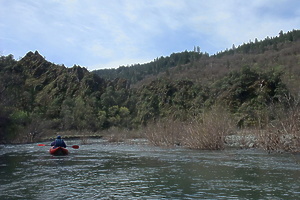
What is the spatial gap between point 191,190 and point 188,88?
2965 inches

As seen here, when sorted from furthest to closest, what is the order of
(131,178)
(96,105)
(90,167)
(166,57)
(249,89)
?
(166,57)
(96,105)
(249,89)
(90,167)
(131,178)

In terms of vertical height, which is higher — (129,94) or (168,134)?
(129,94)

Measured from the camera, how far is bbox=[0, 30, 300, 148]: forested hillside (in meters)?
50.0

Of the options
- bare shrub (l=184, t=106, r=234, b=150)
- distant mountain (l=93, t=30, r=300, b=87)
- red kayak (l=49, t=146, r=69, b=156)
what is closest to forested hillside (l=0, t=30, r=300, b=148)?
distant mountain (l=93, t=30, r=300, b=87)

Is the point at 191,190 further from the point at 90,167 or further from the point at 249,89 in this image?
the point at 249,89

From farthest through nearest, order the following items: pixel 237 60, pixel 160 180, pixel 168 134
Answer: pixel 237 60 < pixel 168 134 < pixel 160 180

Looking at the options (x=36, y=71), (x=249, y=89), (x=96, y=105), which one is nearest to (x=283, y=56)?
(x=249, y=89)

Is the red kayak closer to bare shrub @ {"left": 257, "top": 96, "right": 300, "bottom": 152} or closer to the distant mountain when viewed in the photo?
bare shrub @ {"left": 257, "top": 96, "right": 300, "bottom": 152}

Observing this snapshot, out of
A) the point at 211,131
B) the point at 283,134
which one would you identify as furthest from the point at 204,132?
the point at 283,134

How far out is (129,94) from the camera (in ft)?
362

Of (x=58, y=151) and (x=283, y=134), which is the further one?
(x=58, y=151)

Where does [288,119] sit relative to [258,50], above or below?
below

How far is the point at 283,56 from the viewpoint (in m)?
98.2

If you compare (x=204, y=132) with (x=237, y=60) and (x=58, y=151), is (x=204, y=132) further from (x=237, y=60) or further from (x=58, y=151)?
(x=237, y=60)
